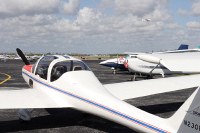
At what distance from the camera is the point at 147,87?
11867mm

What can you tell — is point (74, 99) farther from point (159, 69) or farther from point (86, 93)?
point (159, 69)

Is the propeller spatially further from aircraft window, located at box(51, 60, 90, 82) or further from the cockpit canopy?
aircraft window, located at box(51, 60, 90, 82)

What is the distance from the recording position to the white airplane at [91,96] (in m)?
6.18

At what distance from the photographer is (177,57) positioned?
9.77 meters

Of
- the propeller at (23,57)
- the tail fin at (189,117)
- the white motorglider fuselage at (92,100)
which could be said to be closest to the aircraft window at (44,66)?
the white motorglider fuselage at (92,100)


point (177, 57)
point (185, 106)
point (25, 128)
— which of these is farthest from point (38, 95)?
point (185, 106)

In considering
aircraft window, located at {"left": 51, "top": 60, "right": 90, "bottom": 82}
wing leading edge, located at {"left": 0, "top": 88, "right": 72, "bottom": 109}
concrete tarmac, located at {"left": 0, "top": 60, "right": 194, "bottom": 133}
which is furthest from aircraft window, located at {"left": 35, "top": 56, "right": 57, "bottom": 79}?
concrete tarmac, located at {"left": 0, "top": 60, "right": 194, "bottom": 133}

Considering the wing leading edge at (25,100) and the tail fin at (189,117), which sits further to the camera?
the wing leading edge at (25,100)

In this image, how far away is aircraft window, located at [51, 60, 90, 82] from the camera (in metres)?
10.9

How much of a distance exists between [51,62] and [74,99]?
8.45 ft

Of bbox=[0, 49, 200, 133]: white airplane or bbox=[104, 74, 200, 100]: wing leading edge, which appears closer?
bbox=[0, 49, 200, 133]: white airplane

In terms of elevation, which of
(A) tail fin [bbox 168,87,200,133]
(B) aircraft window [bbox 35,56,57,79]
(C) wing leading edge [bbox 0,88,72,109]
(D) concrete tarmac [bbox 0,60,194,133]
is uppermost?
(B) aircraft window [bbox 35,56,57,79]

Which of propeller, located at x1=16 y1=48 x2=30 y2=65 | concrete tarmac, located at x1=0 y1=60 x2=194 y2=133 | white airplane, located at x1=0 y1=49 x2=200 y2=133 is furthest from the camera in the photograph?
propeller, located at x1=16 y1=48 x2=30 y2=65

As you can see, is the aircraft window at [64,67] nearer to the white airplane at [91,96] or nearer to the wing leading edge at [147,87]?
the white airplane at [91,96]
